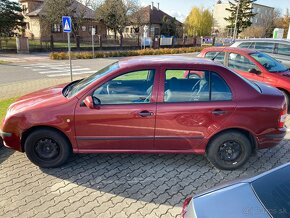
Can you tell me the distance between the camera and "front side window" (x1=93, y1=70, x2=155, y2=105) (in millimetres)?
3508

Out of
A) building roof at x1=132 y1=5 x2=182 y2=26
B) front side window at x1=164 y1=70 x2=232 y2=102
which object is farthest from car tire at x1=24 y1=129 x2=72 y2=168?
building roof at x1=132 y1=5 x2=182 y2=26

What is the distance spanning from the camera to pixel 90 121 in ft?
11.5

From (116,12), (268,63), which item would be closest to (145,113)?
(268,63)

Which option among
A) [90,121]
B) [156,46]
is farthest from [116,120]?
[156,46]

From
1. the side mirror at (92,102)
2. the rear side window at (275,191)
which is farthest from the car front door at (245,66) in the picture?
the rear side window at (275,191)

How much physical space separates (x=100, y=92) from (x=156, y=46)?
29772 mm

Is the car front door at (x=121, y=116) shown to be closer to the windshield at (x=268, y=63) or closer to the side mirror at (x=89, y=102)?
the side mirror at (x=89, y=102)

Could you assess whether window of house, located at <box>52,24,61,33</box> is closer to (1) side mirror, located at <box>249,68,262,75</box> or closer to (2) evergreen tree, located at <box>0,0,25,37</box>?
(2) evergreen tree, located at <box>0,0,25,37</box>

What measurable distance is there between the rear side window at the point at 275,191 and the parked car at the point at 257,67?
4.89 meters

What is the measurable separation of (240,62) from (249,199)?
5.65 meters

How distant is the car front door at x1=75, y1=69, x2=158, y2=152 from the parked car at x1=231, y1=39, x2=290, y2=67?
6.61 m

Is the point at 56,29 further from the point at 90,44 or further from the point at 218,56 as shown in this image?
the point at 218,56

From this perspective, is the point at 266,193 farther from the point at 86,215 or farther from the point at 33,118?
the point at 33,118

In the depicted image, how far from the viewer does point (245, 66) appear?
6.67 metres
